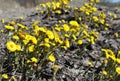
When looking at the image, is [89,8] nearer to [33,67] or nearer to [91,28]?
[91,28]

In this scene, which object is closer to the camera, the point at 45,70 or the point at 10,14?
the point at 45,70

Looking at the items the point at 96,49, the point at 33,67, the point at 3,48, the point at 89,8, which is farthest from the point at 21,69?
the point at 89,8

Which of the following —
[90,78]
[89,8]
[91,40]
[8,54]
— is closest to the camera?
[8,54]

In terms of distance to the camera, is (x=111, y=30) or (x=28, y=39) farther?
(x=111, y=30)

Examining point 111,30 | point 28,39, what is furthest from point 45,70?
point 111,30

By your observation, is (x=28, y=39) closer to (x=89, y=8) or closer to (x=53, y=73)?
(x=53, y=73)

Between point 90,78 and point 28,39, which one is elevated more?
point 28,39

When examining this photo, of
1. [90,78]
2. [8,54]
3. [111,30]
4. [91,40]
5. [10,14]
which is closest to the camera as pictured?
[8,54]

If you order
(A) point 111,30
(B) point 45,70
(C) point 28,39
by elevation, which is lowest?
(A) point 111,30

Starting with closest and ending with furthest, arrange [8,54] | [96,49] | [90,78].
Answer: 1. [8,54]
2. [90,78]
3. [96,49]
